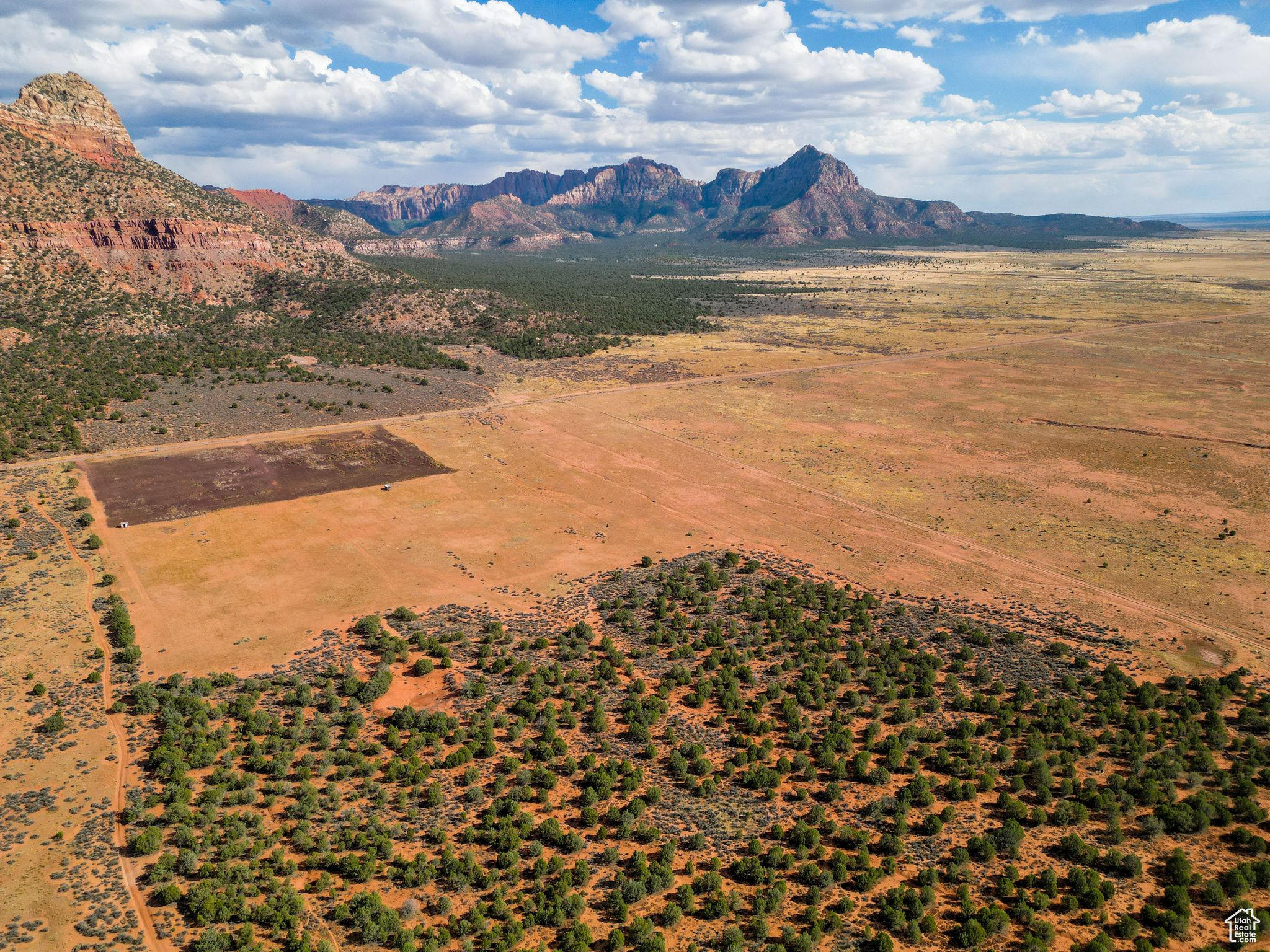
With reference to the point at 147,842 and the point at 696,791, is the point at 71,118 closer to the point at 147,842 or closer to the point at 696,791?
the point at 147,842

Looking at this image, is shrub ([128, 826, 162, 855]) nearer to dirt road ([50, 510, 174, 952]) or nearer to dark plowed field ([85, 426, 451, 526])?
dirt road ([50, 510, 174, 952])

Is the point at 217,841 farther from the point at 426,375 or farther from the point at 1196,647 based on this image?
the point at 426,375

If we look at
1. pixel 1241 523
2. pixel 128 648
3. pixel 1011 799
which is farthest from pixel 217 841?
pixel 1241 523

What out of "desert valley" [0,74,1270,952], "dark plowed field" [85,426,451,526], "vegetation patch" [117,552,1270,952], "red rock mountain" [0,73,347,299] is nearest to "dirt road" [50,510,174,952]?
"desert valley" [0,74,1270,952]

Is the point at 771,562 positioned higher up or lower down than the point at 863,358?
lower down

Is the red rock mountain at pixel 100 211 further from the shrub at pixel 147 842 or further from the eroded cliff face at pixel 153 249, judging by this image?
the shrub at pixel 147 842

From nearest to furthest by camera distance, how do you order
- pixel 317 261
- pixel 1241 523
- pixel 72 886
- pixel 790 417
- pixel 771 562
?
pixel 72 886, pixel 771 562, pixel 1241 523, pixel 790 417, pixel 317 261

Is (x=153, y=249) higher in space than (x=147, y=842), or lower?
higher

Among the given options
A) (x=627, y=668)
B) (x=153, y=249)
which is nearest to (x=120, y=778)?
(x=627, y=668)
